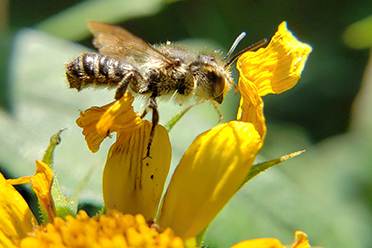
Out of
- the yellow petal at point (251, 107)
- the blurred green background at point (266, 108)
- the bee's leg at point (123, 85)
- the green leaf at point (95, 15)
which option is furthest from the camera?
the green leaf at point (95, 15)

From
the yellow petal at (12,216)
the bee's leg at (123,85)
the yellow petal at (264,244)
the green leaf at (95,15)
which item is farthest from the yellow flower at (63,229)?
the green leaf at (95,15)

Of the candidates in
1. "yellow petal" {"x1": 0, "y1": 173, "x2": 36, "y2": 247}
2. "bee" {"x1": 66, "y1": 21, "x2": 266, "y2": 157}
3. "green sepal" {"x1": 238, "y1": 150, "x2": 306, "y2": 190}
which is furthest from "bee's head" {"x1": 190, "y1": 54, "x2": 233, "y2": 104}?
"yellow petal" {"x1": 0, "y1": 173, "x2": 36, "y2": 247}

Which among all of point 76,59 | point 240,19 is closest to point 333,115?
point 240,19

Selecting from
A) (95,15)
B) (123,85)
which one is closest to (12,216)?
Result: (123,85)

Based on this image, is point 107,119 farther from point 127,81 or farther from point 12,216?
point 12,216

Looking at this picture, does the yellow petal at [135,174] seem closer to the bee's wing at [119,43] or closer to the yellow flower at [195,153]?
the yellow flower at [195,153]

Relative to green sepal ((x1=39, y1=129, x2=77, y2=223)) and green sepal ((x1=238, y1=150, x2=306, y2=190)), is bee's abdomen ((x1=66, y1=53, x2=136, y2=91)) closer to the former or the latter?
green sepal ((x1=39, y1=129, x2=77, y2=223))
